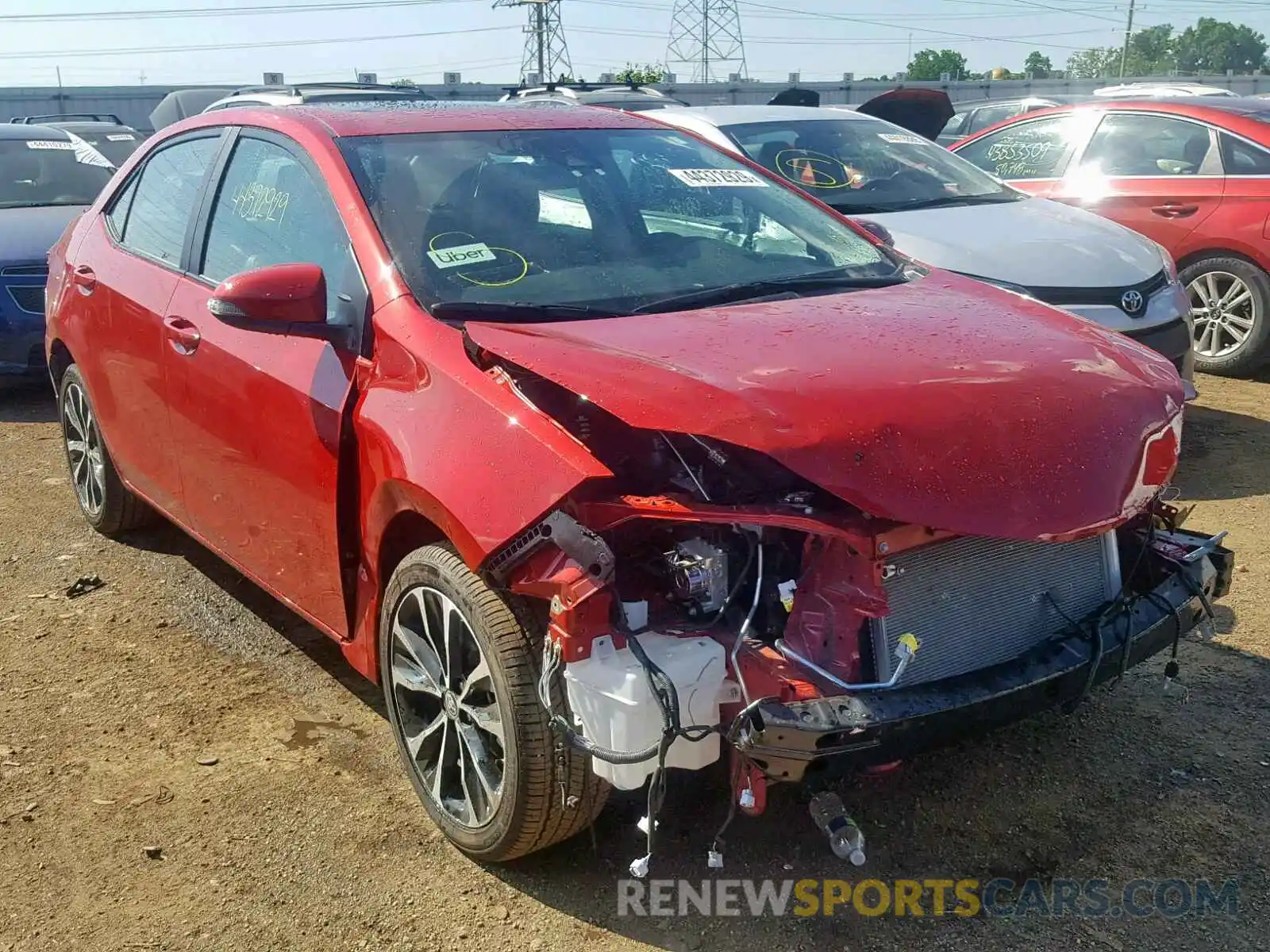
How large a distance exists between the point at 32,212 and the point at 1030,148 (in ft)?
23.4

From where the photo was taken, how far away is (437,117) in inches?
149

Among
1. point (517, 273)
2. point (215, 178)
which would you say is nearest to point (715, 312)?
point (517, 273)

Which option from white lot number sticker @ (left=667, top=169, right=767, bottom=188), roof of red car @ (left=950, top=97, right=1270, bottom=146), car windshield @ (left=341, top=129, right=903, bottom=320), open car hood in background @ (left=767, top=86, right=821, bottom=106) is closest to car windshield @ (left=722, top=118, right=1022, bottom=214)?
roof of red car @ (left=950, top=97, right=1270, bottom=146)

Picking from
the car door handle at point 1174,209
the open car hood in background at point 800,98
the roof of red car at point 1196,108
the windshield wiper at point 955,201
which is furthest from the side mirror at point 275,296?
the open car hood in background at point 800,98

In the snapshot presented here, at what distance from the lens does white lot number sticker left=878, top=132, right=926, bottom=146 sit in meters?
7.18

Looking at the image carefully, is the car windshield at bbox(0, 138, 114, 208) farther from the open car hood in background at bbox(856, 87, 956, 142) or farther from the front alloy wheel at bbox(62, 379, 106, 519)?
the open car hood in background at bbox(856, 87, 956, 142)

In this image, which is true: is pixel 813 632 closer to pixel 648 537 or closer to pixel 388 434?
pixel 648 537

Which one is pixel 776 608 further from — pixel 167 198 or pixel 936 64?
pixel 936 64

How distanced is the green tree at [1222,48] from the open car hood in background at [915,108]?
332ft

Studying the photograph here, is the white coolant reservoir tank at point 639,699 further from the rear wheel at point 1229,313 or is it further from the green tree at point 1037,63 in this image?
the green tree at point 1037,63

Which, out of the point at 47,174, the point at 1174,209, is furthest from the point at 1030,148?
the point at 47,174

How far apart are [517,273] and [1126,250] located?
394 cm

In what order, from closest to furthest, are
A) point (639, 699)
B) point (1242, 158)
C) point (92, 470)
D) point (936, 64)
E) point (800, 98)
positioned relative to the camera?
point (639, 699) → point (92, 470) → point (1242, 158) → point (800, 98) → point (936, 64)

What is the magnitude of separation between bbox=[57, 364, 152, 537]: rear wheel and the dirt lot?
954 mm
